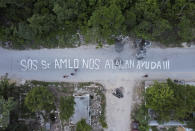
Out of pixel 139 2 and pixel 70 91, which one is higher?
pixel 139 2

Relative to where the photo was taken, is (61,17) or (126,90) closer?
(61,17)

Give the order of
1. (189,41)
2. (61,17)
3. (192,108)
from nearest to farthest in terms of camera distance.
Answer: (192,108) < (61,17) < (189,41)

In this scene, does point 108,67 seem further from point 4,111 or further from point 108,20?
point 4,111

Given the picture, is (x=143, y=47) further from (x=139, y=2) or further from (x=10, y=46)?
(x=10, y=46)

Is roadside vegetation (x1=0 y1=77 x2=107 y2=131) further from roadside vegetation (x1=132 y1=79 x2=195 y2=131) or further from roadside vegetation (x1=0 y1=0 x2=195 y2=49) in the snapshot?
roadside vegetation (x1=132 y1=79 x2=195 y2=131)

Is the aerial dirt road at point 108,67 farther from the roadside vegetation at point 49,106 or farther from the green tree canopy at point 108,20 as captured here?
the green tree canopy at point 108,20

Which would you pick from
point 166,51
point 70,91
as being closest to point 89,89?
point 70,91

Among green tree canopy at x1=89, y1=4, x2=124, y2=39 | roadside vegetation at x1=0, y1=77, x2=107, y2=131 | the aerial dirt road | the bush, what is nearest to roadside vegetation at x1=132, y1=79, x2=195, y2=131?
the aerial dirt road
